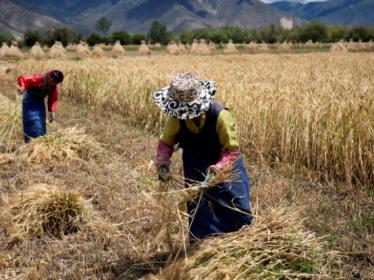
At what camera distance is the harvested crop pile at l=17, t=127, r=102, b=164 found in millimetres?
6898

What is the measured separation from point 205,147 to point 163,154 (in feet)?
1.11

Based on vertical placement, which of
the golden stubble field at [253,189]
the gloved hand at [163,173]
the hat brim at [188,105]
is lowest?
the golden stubble field at [253,189]

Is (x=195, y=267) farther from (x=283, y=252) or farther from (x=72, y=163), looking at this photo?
(x=72, y=163)

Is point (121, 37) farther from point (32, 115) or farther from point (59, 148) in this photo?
point (59, 148)

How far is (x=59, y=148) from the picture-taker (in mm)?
7094

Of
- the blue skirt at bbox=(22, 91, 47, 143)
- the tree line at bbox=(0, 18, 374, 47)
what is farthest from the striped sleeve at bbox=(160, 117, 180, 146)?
the tree line at bbox=(0, 18, 374, 47)

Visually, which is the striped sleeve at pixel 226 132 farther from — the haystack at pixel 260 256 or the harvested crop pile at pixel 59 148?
the harvested crop pile at pixel 59 148

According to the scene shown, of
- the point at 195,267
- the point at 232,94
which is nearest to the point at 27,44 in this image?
the point at 232,94

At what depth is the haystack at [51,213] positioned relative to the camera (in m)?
4.56

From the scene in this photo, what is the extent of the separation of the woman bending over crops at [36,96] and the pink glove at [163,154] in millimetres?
3781

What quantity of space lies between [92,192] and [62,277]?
194 centimetres

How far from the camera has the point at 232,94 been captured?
7910 mm

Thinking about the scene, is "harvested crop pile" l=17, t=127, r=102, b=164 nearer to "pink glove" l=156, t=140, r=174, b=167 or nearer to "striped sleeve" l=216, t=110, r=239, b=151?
"pink glove" l=156, t=140, r=174, b=167

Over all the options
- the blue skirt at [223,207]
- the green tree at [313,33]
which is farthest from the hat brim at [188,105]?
the green tree at [313,33]
